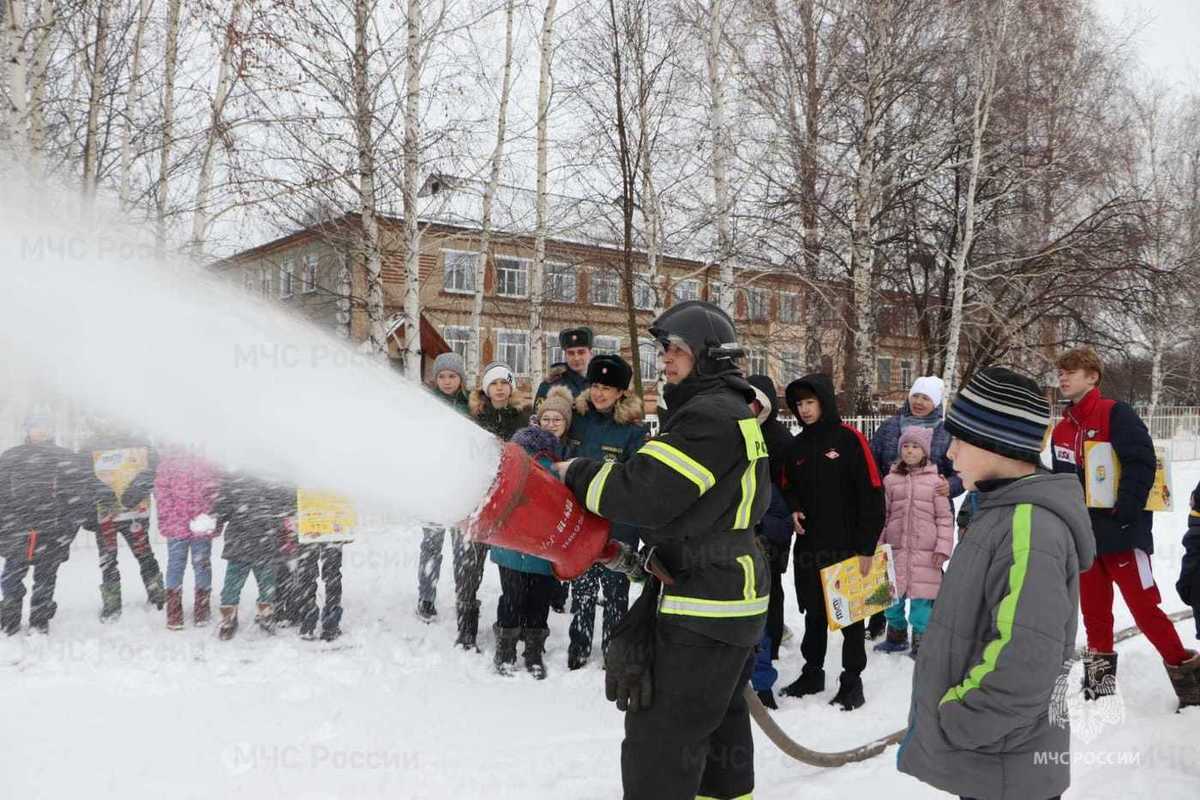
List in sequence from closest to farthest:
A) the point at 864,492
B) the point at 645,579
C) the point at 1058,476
→ the point at 1058,476 < the point at 645,579 < the point at 864,492

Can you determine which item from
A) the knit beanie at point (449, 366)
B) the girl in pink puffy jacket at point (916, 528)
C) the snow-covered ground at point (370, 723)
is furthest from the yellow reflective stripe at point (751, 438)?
the knit beanie at point (449, 366)

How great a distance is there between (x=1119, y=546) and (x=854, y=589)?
57.5 inches

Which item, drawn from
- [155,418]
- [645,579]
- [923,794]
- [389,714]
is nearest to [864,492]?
[923,794]

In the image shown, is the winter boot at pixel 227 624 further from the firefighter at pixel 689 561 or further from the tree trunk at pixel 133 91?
the tree trunk at pixel 133 91

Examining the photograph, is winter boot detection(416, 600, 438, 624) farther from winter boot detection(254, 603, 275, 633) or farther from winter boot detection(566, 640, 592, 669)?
winter boot detection(566, 640, 592, 669)

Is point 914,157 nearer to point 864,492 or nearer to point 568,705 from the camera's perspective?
point 864,492

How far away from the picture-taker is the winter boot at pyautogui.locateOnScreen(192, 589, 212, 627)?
5941mm

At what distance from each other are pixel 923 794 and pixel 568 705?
1.99 metres

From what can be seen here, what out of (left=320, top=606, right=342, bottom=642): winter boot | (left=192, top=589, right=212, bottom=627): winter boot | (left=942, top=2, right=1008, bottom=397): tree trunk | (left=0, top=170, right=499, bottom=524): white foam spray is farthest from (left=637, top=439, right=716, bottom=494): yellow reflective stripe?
(left=942, top=2, right=1008, bottom=397): tree trunk

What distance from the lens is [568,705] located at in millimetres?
4688

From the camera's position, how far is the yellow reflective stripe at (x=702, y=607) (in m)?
2.57

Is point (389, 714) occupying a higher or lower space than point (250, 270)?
lower

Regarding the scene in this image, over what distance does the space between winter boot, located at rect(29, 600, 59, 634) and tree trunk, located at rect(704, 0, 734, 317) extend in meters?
9.76

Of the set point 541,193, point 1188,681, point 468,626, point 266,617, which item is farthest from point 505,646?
point 541,193
